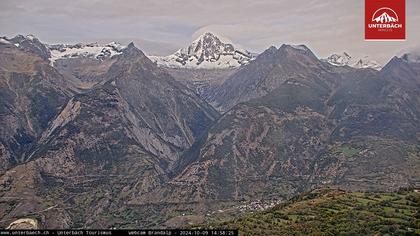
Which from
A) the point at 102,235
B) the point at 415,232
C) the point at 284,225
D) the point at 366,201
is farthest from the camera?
the point at 366,201

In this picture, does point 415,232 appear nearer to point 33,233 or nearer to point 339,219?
point 339,219

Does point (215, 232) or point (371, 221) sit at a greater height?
point (215, 232)

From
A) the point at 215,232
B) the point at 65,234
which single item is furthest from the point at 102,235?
the point at 215,232

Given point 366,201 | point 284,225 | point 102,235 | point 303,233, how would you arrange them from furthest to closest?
point 366,201 → point 284,225 → point 303,233 → point 102,235

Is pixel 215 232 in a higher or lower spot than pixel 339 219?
higher

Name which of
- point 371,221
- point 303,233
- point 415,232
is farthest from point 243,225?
point 415,232

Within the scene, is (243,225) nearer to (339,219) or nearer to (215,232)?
(339,219)

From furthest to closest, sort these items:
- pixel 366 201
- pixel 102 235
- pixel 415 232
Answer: pixel 366 201 < pixel 415 232 < pixel 102 235

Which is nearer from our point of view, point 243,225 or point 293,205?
point 243,225

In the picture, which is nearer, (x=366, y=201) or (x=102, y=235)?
(x=102, y=235)
